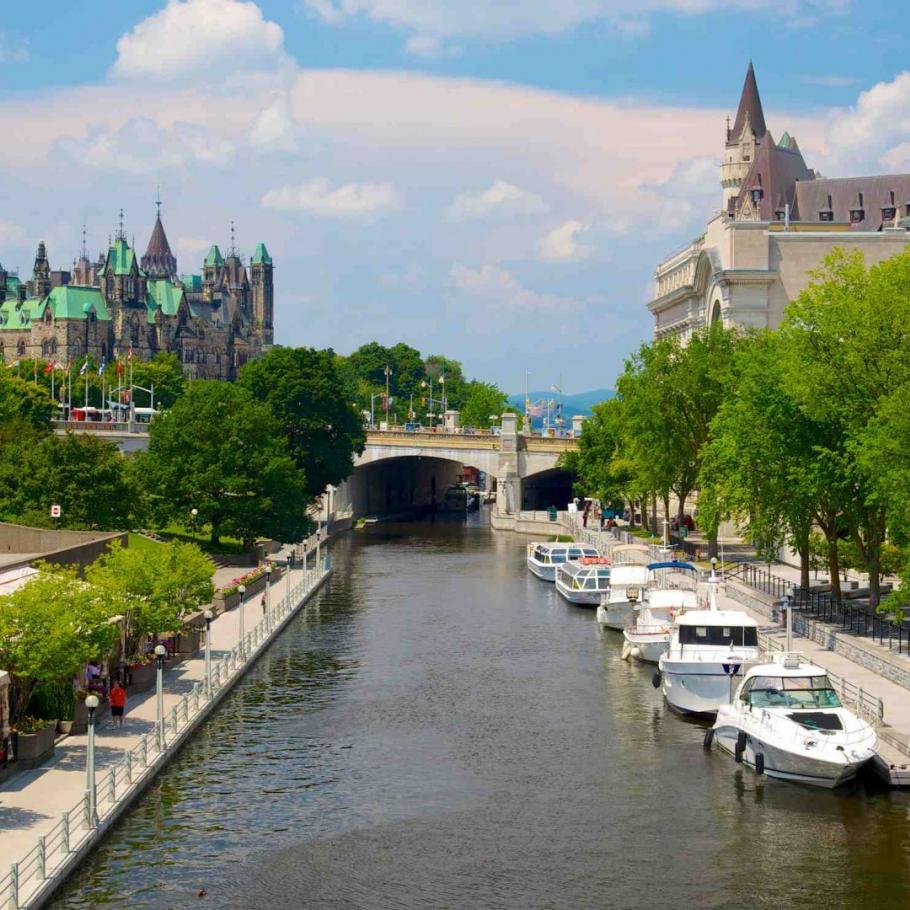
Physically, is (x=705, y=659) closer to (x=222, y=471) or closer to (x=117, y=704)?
(x=117, y=704)

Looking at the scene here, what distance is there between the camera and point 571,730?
53969 mm

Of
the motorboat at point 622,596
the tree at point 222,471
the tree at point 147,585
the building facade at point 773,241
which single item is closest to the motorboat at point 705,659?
the tree at point 147,585

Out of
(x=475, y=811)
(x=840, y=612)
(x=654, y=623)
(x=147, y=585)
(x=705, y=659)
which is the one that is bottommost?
(x=475, y=811)

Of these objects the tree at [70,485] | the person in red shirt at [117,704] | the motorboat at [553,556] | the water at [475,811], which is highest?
the tree at [70,485]

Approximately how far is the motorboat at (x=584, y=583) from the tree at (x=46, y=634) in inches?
1802

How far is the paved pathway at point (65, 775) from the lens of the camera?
3738 centimetres

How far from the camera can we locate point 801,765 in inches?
1769

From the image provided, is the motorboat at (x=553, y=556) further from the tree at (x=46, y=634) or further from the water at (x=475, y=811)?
the tree at (x=46, y=634)

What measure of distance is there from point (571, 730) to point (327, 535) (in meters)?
84.9

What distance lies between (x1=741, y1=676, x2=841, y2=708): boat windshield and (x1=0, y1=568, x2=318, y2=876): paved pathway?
17893 millimetres

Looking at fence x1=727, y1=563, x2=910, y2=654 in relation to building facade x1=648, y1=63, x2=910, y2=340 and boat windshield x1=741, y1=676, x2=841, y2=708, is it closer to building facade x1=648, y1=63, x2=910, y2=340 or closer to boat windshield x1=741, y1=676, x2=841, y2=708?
boat windshield x1=741, y1=676, x2=841, y2=708

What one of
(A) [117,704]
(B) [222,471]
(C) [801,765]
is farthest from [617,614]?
(A) [117,704]

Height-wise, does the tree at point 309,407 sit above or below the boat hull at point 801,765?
above

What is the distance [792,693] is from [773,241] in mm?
87713
